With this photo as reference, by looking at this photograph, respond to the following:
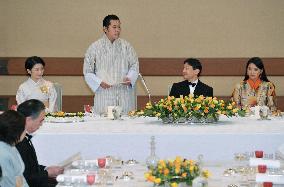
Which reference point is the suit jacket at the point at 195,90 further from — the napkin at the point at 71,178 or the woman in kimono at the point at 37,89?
the napkin at the point at 71,178

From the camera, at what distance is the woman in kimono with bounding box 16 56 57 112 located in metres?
5.23

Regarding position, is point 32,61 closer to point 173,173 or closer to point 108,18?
point 108,18

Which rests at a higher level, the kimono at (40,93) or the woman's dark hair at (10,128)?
the kimono at (40,93)

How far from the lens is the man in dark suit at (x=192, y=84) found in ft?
17.2

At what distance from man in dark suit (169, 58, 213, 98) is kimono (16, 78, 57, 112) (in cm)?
103

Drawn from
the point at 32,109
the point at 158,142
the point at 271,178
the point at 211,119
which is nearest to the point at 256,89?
the point at 211,119

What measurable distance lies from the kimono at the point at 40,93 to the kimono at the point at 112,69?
0.44 m

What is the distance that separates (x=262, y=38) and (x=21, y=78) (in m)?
2.77

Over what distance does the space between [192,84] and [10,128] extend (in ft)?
8.80

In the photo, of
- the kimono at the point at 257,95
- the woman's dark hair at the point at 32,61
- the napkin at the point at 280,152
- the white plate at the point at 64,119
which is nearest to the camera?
the napkin at the point at 280,152

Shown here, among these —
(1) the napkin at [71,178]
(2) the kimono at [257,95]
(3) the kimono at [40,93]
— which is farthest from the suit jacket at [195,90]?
(1) the napkin at [71,178]

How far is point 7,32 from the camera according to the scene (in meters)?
7.07

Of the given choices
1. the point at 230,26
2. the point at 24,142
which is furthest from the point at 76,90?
the point at 24,142

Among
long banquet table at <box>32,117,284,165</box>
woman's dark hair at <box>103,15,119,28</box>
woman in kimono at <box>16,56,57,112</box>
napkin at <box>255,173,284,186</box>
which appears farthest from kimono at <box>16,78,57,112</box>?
napkin at <box>255,173,284,186</box>
